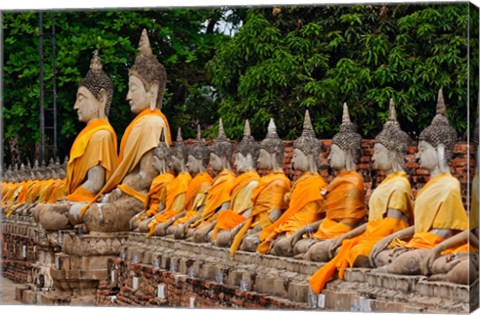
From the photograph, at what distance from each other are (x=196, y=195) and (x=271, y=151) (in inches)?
57.8

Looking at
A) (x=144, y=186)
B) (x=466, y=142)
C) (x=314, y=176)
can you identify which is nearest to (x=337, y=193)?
(x=314, y=176)

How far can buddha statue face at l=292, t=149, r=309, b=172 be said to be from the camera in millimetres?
12172

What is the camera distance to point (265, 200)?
12.5 meters

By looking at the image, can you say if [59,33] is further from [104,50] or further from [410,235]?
[410,235]

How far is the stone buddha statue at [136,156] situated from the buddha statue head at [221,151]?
0.94 m

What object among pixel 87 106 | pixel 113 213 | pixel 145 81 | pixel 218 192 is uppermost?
pixel 145 81

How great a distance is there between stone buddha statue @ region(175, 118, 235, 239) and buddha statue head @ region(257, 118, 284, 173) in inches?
22.7

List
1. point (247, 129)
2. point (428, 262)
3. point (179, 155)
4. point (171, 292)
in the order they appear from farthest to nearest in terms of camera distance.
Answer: point (179, 155), point (171, 292), point (247, 129), point (428, 262)

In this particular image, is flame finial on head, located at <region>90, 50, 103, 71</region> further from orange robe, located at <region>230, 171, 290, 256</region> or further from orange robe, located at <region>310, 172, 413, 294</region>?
orange robe, located at <region>310, 172, 413, 294</region>

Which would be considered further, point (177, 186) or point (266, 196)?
point (177, 186)

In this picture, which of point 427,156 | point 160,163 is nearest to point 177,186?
point 160,163

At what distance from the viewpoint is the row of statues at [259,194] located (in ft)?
35.9

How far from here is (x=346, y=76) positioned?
1202 cm

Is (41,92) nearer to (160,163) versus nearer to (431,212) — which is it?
(160,163)
